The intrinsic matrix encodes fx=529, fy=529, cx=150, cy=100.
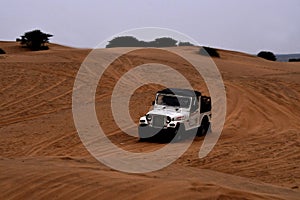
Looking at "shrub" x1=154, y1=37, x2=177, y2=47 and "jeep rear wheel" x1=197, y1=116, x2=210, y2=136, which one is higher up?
"shrub" x1=154, y1=37, x2=177, y2=47

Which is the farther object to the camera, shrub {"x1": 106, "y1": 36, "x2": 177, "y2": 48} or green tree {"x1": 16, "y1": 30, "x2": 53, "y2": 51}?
shrub {"x1": 106, "y1": 36, "x2": 177, "y2": 48}

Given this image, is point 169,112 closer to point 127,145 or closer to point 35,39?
point 127,145

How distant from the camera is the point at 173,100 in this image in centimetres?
1597

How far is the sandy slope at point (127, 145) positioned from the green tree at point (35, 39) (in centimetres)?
1791

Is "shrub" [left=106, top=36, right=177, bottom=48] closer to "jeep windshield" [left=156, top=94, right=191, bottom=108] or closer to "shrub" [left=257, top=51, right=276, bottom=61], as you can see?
"shrub" [left=257, top=51, right=276, bottom=61]

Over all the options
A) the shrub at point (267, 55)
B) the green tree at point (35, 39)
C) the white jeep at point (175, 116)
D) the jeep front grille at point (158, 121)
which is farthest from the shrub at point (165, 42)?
the jeep front grille at point (158, 121)

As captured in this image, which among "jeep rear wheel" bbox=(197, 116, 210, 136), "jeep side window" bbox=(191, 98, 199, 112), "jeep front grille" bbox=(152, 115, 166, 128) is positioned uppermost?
"jeep side window" bbox=(191, 98, 199, 112)

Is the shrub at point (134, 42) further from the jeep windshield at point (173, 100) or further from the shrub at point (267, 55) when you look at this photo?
the jeep windshield at point (173, 100)

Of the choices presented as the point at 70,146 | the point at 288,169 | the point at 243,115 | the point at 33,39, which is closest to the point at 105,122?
the point at 70,146

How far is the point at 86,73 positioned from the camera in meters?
28.7

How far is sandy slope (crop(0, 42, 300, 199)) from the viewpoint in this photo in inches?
304

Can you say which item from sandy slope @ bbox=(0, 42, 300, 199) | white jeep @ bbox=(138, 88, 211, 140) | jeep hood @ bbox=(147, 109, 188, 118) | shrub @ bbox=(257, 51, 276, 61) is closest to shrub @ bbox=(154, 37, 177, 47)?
shrub @ bbox=(257, 51, 276, 61)

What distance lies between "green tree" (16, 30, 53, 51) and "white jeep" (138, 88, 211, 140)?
3776 cm

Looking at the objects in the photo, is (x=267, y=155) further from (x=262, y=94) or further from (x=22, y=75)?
(x=22, y=75)
